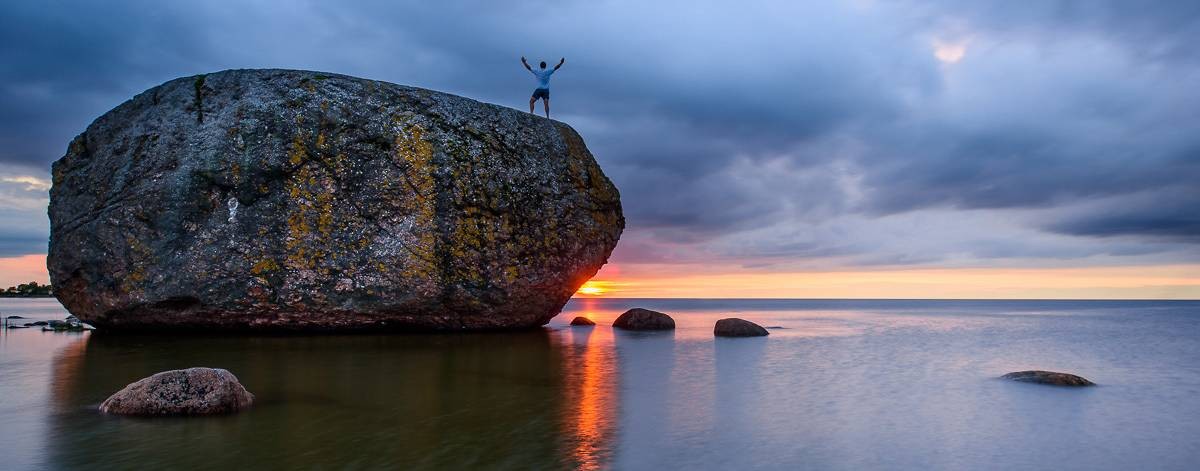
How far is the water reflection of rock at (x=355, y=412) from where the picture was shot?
7.44 m

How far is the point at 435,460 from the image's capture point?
729cm

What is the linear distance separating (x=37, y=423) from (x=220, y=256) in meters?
11.6

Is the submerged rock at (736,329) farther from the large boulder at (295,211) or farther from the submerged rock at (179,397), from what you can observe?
the submerged rock at (179,397)

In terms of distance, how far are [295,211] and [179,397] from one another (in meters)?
12.2

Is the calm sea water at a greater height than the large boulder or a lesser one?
lesser

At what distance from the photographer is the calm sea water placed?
25.5 feet

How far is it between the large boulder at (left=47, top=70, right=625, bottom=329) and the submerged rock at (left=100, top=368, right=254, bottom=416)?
36.4 ft

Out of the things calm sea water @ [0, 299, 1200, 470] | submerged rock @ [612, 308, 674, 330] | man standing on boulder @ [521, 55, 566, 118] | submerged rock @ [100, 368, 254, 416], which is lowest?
calm sea water @ [0, 299, 1200, 470]

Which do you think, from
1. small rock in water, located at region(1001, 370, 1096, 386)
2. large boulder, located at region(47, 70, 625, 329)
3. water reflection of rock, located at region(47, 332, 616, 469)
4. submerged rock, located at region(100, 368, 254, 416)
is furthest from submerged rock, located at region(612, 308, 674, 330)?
submerged rock, located at region(100, 368, 254, 416)

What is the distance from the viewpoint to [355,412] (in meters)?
9.88

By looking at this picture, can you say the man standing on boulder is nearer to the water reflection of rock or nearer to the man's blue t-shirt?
the man's blue t-shirt

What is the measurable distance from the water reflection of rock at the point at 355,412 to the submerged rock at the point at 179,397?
0.28 metres

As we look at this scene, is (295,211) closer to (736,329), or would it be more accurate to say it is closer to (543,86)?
(543,86)

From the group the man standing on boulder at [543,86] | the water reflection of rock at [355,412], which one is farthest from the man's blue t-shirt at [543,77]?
the water reflection of rock at [355,412]
